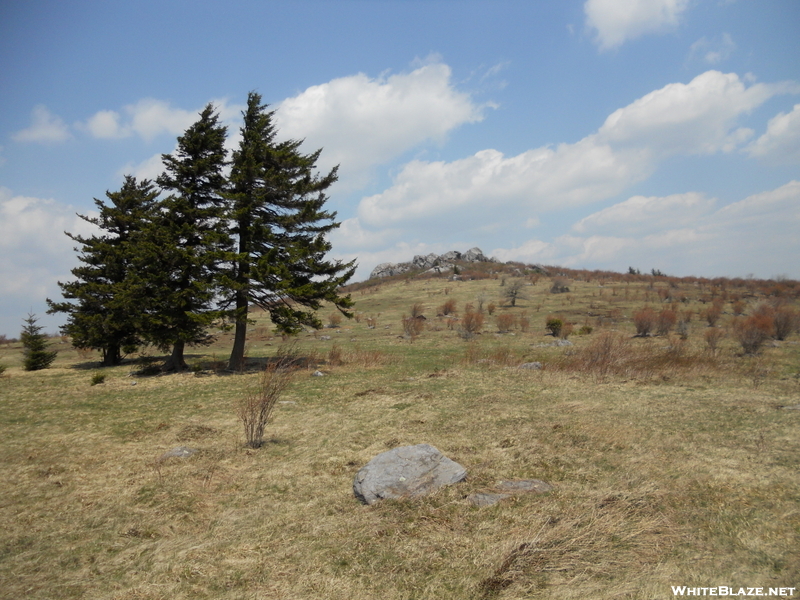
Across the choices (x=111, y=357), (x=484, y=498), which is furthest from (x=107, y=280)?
(x=484, y=498)

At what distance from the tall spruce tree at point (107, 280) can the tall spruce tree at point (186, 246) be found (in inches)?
97.6

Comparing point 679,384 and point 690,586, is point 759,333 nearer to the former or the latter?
point 679,384

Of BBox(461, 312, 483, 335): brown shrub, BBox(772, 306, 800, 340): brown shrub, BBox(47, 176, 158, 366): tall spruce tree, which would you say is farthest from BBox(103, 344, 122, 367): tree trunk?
BBox(772, 306, 800, 340): brown shrub

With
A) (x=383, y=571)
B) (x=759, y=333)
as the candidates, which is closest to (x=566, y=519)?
(x=383, y=571)

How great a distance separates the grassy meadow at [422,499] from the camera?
4242 millimetres

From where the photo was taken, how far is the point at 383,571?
437cm

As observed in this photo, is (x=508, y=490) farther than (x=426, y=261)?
No

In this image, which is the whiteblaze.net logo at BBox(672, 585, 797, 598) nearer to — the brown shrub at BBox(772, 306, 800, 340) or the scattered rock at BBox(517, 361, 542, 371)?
the scattered rock at BBox(517, 361, 542, 371)

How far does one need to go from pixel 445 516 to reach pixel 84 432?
30.1 ft

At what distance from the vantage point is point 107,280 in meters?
21.3

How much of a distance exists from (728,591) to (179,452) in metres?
8.31

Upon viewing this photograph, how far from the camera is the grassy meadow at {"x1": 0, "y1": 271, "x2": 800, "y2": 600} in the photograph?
4.24 metres

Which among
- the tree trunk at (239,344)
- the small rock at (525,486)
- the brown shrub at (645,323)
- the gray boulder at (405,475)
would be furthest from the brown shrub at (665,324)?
the gray boulder at (405,475)

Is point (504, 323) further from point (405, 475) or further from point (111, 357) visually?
point (405, 475)
